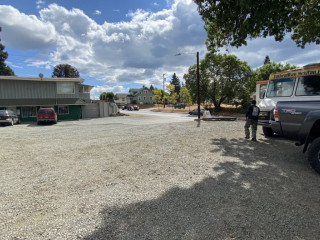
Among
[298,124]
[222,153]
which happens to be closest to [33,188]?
[222,153]

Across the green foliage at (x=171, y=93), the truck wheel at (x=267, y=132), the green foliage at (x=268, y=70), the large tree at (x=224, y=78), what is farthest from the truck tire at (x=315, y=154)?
the green foliage at (x=171, y=93)

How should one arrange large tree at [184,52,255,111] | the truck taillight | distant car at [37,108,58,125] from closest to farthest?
the truck taillight < distant car at [37,108,58,125] < large tree at [184,52,255,111]

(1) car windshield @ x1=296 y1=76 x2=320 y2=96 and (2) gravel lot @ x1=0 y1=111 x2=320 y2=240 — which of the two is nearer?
(2) gravel lot @ x1=0 y1=111 x2=320 y2=240

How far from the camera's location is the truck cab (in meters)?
6.35

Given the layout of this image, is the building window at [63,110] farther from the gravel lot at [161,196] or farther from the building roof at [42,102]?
the gravel lot at [161,196]

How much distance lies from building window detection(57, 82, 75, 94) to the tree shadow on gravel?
2758 cm

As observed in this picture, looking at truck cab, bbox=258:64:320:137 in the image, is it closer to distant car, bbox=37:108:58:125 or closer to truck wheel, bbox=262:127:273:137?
truck wheel, bbox=262:127:273:137

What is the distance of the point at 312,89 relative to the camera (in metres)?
6.39

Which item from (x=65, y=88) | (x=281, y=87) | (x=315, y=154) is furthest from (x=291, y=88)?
(x=65, y=88)

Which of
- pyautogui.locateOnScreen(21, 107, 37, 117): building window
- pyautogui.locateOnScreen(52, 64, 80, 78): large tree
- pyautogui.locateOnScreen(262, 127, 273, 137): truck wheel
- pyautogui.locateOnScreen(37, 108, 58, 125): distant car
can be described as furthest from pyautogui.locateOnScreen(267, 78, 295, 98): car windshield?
pyautogui.locateOnScreen(52, 64, 80, 78): large tree

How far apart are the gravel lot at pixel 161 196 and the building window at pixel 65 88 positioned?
23.3 metres

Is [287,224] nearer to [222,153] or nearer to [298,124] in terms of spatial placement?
[298,124]

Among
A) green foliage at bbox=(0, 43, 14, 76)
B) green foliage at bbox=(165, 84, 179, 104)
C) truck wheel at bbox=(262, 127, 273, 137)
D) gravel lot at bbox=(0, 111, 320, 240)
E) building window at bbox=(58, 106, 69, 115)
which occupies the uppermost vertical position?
green foliage at bbox=(0, 43, 14, 76)

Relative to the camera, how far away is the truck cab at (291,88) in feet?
20.8
